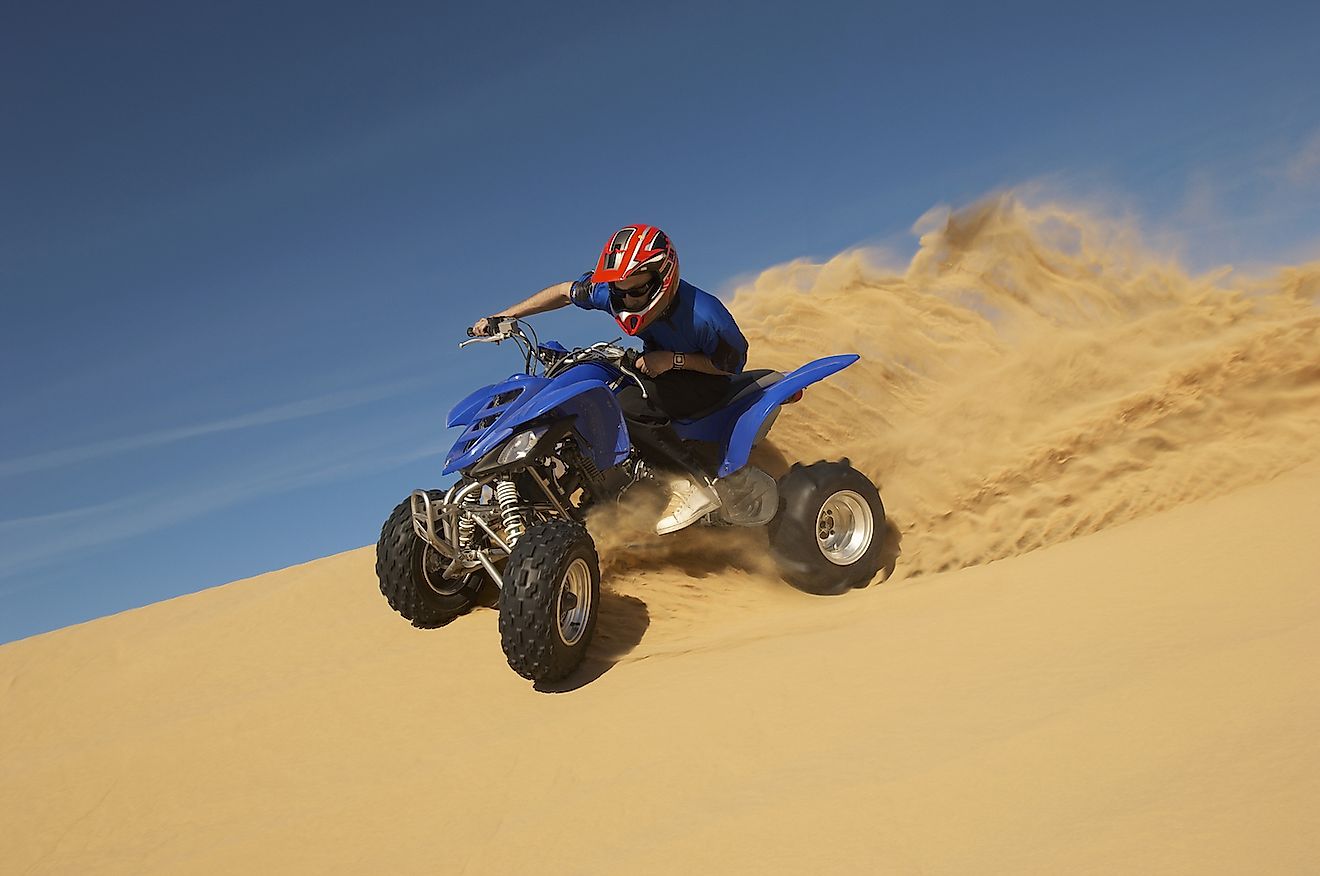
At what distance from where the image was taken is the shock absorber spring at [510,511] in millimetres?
4895

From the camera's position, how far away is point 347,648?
22.2 feet

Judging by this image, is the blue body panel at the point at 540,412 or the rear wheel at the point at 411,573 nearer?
the blue body panel at the point at 540,412

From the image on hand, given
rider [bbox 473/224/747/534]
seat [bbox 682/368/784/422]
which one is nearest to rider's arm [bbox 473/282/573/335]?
rider [bbox 473/224/747/534]

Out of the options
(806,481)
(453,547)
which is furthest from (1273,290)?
(453,547)

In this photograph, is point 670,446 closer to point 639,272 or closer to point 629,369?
point 629,369

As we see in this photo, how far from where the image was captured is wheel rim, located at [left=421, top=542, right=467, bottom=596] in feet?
18.3

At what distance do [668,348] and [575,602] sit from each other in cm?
A: 174

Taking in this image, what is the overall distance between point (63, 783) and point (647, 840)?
4300mm

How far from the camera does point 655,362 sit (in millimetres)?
5547

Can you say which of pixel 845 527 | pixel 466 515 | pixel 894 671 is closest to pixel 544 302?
pixel 466 515

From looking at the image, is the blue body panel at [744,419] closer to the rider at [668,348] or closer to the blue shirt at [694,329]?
the rider at [668,348]

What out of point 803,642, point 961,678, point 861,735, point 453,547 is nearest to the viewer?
point 861,735

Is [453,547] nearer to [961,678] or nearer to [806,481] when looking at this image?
[806,481]

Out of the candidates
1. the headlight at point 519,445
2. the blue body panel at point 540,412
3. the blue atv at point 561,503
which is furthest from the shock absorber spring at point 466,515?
the headlight at point 519,445
